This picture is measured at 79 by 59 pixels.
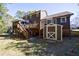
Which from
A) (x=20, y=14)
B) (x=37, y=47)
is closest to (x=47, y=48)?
(x=37, y=47)

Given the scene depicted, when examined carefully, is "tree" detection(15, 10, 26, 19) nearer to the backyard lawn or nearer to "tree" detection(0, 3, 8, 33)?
"tree" detection(0, 3, 8, 33)

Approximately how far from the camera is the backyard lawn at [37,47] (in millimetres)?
2313

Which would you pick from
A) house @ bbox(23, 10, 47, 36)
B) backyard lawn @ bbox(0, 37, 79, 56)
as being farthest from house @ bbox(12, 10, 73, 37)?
backyard lawn @ bbox(0, 37, 79, 56)

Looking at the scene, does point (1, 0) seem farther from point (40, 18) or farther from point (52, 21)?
point (52, 21)

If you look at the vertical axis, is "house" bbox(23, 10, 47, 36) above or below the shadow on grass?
above

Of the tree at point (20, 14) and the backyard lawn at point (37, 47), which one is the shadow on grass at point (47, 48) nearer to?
the backyard lawn at point (37, 47)

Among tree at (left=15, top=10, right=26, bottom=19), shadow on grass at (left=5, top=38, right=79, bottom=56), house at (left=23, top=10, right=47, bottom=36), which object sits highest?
tree at (left=15, top=10, right=26, bottom=19)

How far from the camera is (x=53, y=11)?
2.35 meters

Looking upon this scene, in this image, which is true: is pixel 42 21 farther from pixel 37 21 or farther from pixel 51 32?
pixel 51 32

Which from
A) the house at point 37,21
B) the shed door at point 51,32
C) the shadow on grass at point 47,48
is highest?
the house at point 37,21

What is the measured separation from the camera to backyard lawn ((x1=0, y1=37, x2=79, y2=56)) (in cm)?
231

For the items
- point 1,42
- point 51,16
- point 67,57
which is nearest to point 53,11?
point 51,16

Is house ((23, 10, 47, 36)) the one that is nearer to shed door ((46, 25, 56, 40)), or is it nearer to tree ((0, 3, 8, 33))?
shed door ((46, 25, 56, 40))

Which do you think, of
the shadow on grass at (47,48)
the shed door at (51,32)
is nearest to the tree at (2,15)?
the shadow on grass at (47,48)
